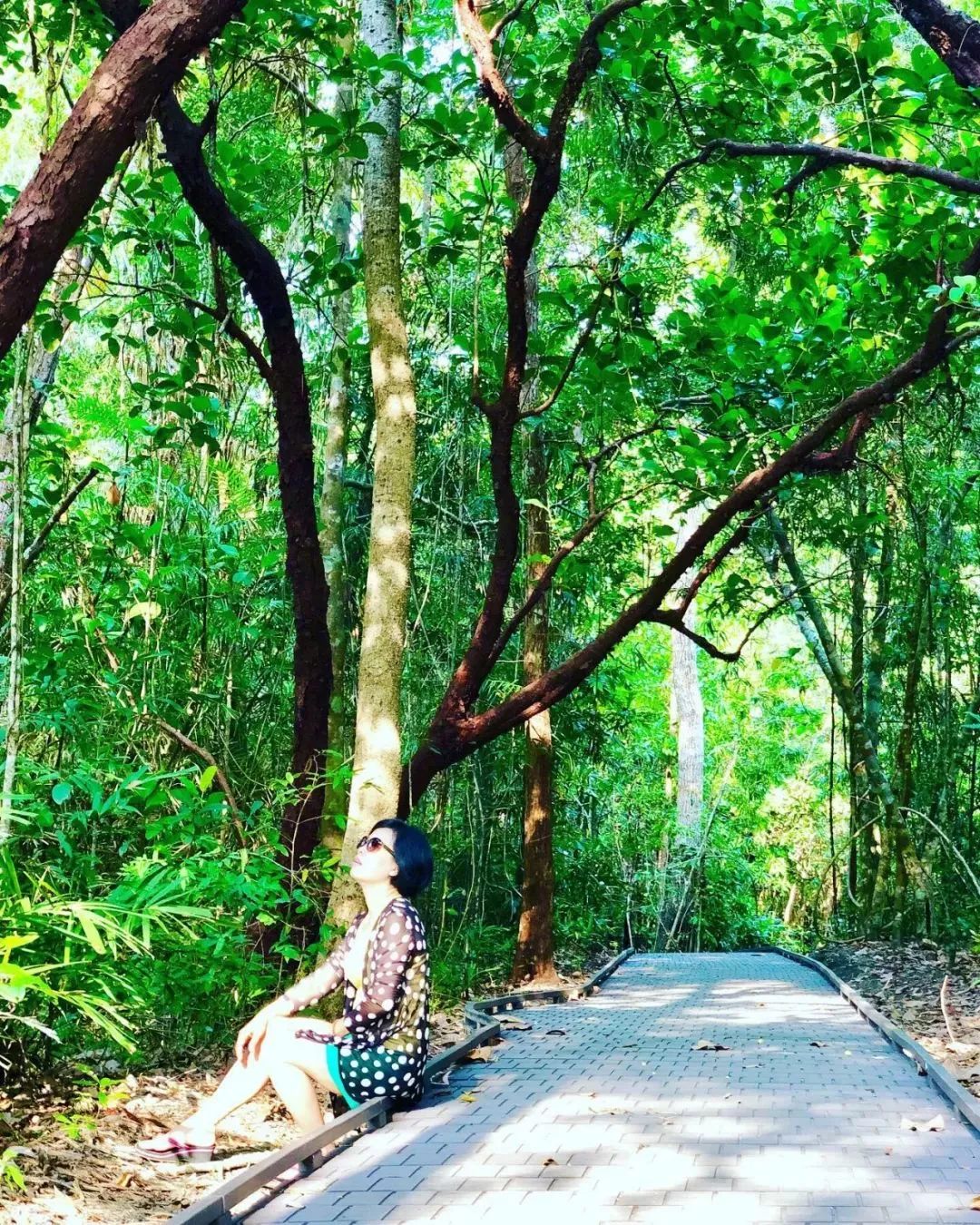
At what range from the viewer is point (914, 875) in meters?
14.2

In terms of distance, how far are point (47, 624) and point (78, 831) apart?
119 cm

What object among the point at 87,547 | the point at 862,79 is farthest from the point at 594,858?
the point at 862,79

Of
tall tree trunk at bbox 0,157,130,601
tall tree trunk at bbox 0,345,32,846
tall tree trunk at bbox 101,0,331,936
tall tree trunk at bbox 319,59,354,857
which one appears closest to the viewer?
tall tree trunk at bbox 0,345,32,846

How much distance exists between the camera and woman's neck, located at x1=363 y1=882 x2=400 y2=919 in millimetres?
5223

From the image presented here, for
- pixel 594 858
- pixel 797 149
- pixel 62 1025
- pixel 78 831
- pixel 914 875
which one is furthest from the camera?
pixel 594 858

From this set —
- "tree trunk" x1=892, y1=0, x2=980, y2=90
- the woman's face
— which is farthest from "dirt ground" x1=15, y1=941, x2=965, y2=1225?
"tree trunk" x1=892, y1=0, x2=980, y2=90

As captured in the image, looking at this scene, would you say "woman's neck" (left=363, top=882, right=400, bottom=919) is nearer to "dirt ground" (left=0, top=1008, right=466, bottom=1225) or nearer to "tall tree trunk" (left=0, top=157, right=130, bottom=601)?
"dirt ground" (left=0, top=1008, right=466, bottom=1225)

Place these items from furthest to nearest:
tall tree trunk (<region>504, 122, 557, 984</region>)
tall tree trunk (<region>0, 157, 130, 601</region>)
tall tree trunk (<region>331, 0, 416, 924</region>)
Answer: tall tree trunk (<region>504, 122, 557, 984</region>) → tall tree trunk (<region>331, 0, 416, 924</region>) → tall tree trunk (<region>0, 157, 130, 601</region>)

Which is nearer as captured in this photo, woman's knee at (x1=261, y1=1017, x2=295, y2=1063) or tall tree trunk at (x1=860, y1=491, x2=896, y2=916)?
woman's knee at (x1=261, y1=1017, x2=295, y2=1063)

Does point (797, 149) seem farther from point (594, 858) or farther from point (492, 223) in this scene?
point (594, 858)

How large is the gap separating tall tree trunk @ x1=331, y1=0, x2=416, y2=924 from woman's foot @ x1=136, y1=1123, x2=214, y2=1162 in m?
2.04

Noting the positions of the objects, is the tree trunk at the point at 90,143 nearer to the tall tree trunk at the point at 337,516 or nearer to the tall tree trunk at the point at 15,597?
the tall tree trunk at the point at 15,597

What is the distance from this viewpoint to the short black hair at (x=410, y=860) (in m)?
5.23

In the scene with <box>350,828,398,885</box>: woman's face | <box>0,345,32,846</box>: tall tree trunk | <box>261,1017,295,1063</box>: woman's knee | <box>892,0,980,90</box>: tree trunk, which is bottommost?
<box>261,1017,295,1063</box>: woman's knee
